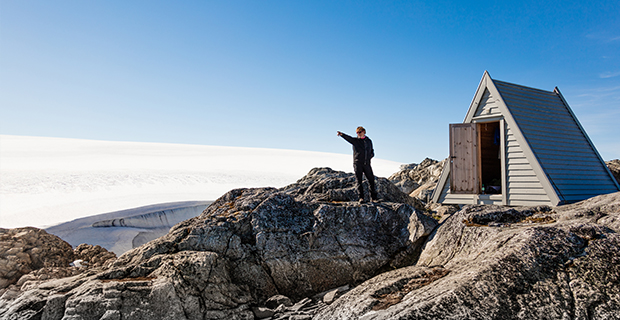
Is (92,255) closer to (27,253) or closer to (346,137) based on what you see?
(27,253)

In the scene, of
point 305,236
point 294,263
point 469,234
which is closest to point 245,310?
A: point 294,263

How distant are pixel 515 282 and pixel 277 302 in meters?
3.87

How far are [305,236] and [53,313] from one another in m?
4.39

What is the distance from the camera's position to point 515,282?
4.61 m

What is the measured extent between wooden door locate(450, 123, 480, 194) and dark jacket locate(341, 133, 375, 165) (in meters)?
6.41

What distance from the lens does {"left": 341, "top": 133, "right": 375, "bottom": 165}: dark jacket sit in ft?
30.1

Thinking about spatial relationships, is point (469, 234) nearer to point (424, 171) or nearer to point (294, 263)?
point (294, 263)

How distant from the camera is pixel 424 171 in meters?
25.0

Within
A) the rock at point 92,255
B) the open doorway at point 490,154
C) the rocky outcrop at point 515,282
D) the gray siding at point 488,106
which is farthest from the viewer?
the open doorway at point 490,154

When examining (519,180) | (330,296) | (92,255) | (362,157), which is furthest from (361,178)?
(92,255)

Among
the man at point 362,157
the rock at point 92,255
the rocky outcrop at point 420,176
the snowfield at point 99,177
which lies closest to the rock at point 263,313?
the man at point 362,157

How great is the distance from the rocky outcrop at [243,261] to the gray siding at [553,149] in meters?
7.19

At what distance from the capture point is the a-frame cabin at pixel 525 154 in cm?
1276

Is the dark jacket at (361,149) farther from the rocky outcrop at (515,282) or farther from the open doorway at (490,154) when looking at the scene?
the open doorway at (490,154)
